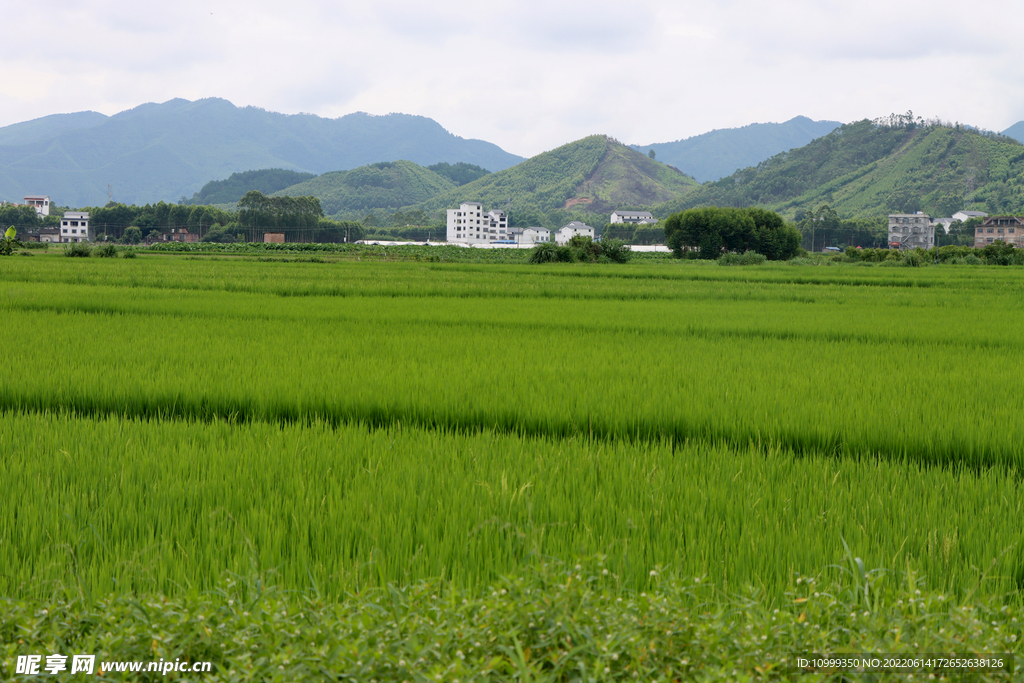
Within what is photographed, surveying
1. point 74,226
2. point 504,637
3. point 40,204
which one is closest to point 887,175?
point 74,226

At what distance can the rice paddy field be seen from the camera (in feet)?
6.56

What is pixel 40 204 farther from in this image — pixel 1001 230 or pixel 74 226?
pixel 1001 230

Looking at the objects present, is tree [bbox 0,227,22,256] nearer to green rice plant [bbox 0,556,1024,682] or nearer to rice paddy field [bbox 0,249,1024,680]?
rice paddy field [bbox 0,249,1024,680]

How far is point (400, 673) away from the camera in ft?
4.85

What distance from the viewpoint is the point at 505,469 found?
2926 millimetres

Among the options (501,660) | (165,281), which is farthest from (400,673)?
(165,281)

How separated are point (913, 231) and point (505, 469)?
382ft

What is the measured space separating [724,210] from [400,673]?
63278mm

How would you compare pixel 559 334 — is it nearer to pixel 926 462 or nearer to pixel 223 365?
pixel 223 365

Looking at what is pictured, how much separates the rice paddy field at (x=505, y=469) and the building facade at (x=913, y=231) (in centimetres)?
10802

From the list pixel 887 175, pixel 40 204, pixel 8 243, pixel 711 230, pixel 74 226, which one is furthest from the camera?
pixel 887 175

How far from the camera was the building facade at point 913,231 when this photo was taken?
320 ft

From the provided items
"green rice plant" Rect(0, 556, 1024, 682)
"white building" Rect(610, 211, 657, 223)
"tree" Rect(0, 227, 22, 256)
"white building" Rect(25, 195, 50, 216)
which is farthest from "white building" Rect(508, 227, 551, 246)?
"green rice plant" Rect(0, 556, 1024, 682)

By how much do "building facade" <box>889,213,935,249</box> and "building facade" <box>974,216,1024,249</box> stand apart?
1079 cm
